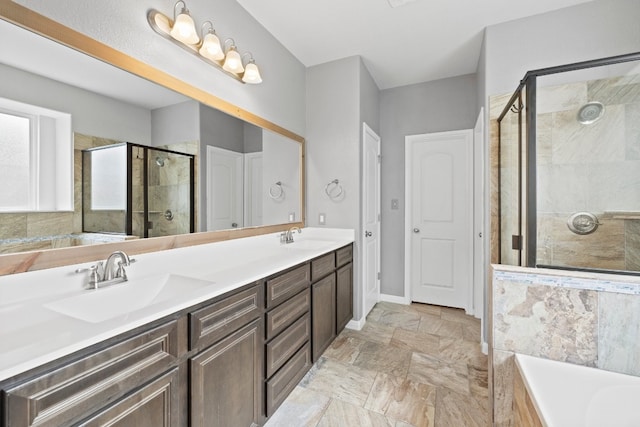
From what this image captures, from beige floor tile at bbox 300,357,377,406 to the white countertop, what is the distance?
871mm

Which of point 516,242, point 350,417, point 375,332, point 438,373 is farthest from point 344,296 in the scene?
point 516,242

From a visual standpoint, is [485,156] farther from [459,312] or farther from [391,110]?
[459,312]

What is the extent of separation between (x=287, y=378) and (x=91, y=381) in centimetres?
113

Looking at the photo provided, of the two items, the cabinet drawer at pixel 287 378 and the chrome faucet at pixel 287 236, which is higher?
the chrome faucet at pixel 287 236

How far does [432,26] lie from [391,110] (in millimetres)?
1179

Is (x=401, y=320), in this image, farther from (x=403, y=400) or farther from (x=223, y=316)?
(x=223, y=316)

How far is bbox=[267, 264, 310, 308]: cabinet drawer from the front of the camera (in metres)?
1.50

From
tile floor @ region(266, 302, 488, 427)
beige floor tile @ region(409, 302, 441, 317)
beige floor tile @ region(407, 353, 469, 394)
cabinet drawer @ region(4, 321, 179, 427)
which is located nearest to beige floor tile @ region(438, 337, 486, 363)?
tile floor @ region(266, 302, 488, 427)

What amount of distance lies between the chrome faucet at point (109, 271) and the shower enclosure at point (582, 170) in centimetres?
223

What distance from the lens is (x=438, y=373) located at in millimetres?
2000

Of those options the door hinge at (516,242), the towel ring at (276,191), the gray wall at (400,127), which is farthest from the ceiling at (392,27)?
the door hinge at (516,242)

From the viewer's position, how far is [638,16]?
1895mm

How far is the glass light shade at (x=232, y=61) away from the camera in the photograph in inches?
71.2

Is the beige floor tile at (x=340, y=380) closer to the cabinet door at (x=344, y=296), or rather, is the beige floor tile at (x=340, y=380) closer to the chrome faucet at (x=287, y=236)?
Answer: the cabinet door at (x=344, y=296)
